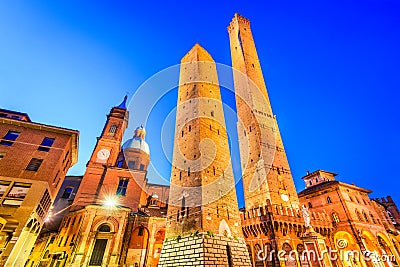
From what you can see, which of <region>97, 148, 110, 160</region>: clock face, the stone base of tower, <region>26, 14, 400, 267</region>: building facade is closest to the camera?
the stone base of tower

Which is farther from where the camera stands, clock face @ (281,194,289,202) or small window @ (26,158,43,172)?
clock face @ (281,194,289,202)

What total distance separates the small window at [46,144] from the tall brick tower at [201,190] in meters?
12.8

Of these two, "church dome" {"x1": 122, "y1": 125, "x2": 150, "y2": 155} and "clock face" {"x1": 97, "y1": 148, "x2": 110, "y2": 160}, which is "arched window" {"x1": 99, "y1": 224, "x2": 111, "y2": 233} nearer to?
"clock face" {"x1": 97, "y1": 148, "x2": 110, "y2": 160}

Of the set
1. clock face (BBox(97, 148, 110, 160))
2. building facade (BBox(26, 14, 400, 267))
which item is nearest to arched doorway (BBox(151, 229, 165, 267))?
building facade (BBox(26, 14, 400, 267))

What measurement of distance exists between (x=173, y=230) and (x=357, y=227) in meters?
24.2

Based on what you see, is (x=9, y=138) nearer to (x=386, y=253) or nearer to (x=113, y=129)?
(x=113, y=129)

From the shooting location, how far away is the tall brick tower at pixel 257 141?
23312 mm

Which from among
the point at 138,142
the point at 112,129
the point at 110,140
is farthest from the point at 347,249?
the point at 138,142

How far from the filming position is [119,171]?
27.6m

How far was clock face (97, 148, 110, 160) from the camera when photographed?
95.8ft

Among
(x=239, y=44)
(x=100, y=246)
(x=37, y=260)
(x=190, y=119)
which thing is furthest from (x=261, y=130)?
(x=37, y=260)

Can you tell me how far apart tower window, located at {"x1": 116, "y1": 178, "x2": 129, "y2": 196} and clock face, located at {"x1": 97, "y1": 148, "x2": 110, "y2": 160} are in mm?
4606

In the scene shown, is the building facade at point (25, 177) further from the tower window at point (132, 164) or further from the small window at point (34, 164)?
the tower window at point (132, 164)

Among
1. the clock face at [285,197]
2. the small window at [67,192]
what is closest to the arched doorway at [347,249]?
the clock face at [285,197]
